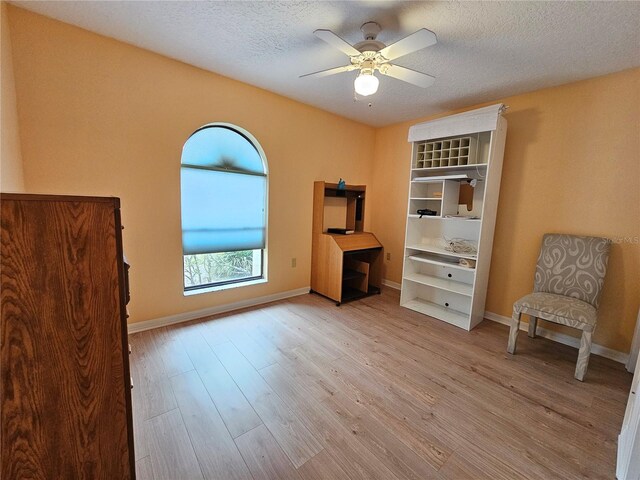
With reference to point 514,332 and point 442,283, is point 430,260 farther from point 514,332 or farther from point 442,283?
point 514,332

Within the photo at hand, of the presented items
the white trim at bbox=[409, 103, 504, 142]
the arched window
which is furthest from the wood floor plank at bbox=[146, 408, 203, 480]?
the white trim at bbox=[409, 103, 504, 142]

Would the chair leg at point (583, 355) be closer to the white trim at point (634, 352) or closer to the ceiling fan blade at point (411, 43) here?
the white trim at point (634, 352)

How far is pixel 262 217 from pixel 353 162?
174 cm

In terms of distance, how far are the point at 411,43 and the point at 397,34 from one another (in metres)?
0.43

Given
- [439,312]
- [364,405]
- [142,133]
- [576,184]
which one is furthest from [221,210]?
[576,184]

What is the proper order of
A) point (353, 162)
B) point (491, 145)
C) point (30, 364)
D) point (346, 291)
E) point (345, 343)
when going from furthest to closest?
1. point (353, 162)
2. point (346, 291)
3. point (491, 145)
4. point (345, 343)
5. point (30, 364)

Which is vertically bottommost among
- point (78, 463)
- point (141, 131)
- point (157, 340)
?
point (157, 340)

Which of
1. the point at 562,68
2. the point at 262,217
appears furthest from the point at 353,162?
the point at 562,68

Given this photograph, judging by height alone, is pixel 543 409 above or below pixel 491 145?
below

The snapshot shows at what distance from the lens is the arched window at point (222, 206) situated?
2777 mm

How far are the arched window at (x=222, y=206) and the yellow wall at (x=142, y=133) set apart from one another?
131 millimetres

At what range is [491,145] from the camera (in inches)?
104

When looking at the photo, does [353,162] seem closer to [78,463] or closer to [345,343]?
[345,343]

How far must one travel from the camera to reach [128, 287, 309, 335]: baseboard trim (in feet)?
8.41
